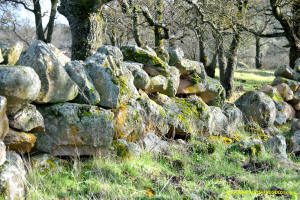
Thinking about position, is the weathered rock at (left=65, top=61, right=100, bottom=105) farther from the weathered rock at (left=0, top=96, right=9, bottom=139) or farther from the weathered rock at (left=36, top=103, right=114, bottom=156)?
the weathered rock at (left=0, top=96, right=9, bottom=139)

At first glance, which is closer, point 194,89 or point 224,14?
point 194,89

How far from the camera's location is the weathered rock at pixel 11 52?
3472mm

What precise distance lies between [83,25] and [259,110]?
4678mm

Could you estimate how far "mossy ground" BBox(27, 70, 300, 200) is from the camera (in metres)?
2.98

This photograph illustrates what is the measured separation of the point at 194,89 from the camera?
6434 mm

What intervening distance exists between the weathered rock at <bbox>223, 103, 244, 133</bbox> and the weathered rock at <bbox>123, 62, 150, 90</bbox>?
2299mm

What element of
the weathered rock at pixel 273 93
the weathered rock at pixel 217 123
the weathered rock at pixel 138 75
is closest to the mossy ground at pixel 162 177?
the weathered rock at pixel 217 123

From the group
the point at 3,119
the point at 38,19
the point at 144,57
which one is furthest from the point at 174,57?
the point at 38,19

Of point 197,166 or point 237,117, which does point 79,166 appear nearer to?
point 197,166

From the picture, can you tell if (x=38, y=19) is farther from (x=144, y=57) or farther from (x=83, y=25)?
(x=144, y=57)

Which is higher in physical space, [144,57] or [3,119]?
[144,57]

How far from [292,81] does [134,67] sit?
6.26 m

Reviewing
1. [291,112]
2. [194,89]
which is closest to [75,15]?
[194,89]

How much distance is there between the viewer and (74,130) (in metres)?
3.49
